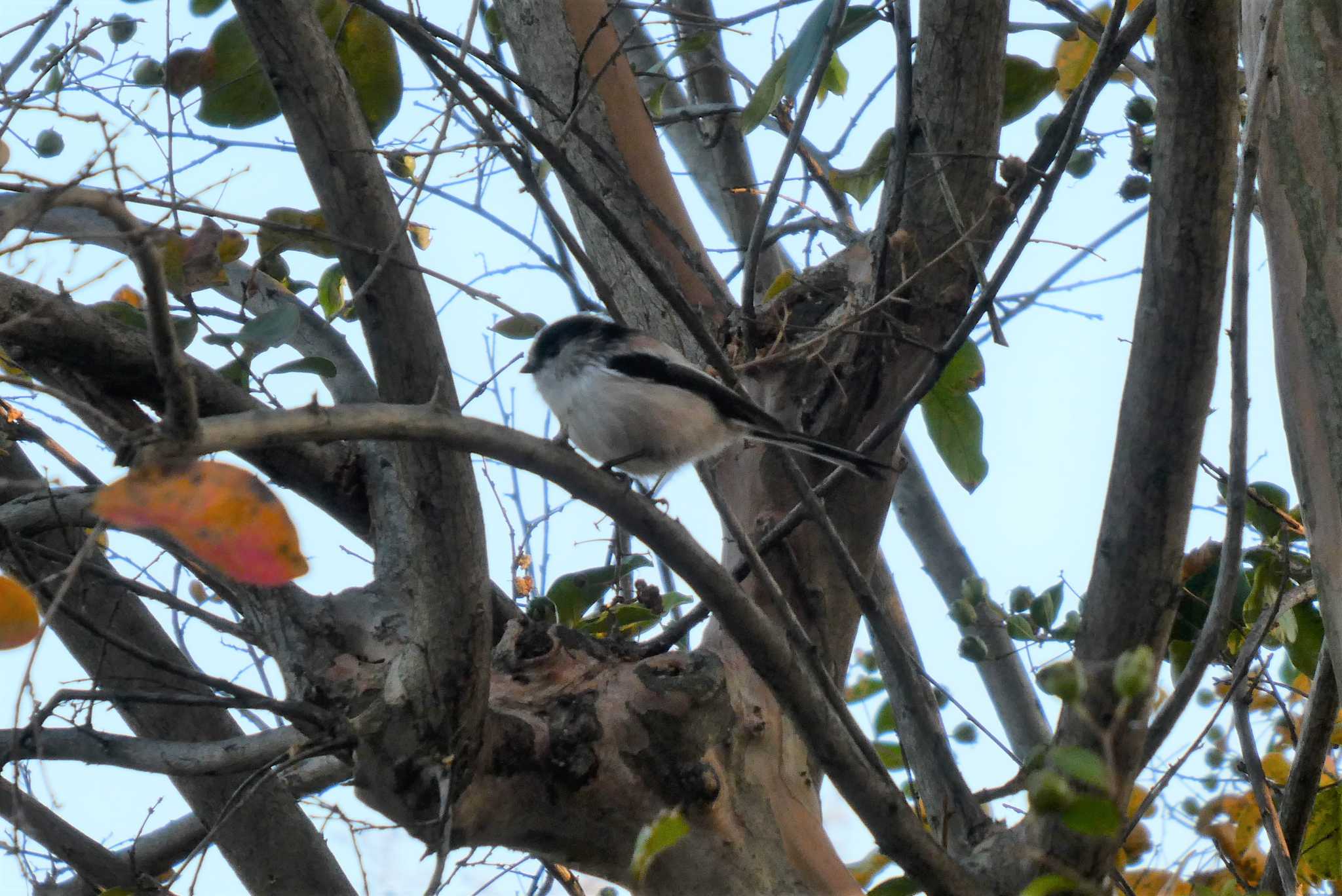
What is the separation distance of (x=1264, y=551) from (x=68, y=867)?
335cm

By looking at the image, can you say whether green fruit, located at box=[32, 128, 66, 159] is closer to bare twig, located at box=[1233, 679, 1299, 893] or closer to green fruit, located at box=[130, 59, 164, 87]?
green fruit, located at box=[130, 59, 164, 87]

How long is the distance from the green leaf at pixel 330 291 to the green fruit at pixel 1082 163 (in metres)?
2.43

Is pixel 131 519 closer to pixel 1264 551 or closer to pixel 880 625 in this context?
pixel 880 625

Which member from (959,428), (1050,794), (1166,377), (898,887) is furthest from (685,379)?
(1050,794)

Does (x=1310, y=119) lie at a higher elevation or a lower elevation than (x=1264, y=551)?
higher

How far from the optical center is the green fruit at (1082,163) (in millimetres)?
3588

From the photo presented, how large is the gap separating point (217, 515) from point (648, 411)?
211cm

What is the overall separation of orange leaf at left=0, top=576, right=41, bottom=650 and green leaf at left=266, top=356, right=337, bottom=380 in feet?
4.71

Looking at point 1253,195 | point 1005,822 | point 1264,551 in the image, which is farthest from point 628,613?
point 1253,195

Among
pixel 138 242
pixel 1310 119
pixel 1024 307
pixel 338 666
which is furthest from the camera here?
pixel 1024 307

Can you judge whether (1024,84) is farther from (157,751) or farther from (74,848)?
(74,848)

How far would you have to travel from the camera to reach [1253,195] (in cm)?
211

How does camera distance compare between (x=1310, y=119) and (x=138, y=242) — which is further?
(x=1310, y=119)

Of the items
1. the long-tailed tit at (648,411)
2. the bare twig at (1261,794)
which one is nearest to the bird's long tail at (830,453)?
the long-tailed tit at (648,411)
